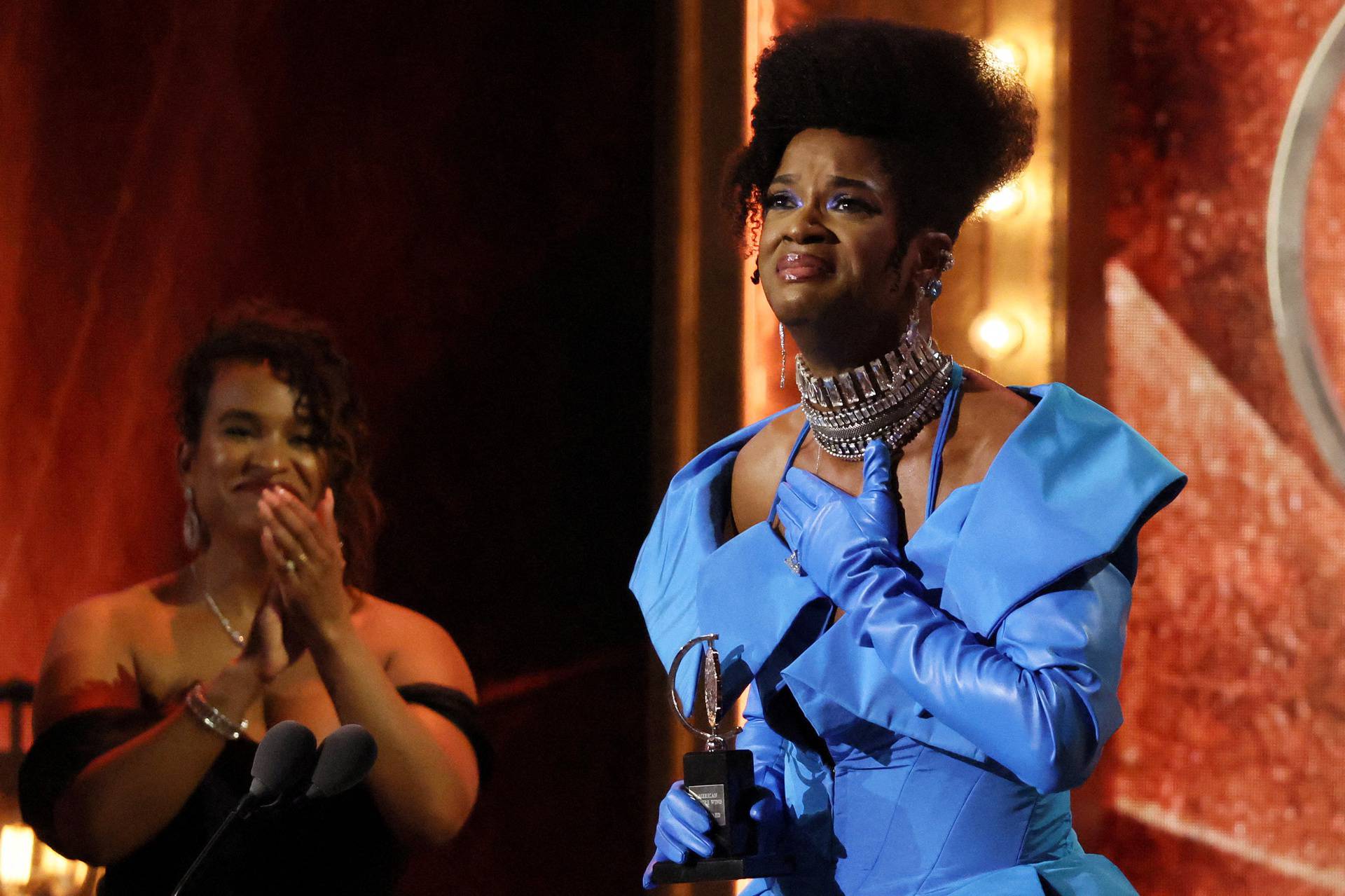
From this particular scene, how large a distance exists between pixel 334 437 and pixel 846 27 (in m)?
1.19

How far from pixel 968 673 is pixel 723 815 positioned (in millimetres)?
279

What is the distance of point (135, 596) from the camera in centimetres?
229

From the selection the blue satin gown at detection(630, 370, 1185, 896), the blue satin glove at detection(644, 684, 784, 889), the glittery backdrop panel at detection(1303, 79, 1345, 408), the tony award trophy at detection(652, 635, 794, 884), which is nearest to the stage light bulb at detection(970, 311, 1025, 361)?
the glittery backdrop panel at detection(1303, 79, 1345, 408)

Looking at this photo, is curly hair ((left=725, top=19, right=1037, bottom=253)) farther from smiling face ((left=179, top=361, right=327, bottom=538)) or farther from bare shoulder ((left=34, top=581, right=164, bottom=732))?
bare shoulder ((left=34, top=581, right=164, bottom=732))

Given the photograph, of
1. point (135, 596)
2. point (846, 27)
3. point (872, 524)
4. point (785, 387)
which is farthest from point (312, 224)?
point (872, 524)

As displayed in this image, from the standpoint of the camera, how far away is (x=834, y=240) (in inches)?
56.6

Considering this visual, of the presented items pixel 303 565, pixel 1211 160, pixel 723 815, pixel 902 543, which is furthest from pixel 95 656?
pixel 1211 160

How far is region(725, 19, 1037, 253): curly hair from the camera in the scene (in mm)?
1471

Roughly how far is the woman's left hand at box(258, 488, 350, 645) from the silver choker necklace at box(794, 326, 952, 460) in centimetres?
106

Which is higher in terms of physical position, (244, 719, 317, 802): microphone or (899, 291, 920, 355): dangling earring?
(899, 291, 920, 355): dangling earring

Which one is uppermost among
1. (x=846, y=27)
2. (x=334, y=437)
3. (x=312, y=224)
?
(x=846, y=27)

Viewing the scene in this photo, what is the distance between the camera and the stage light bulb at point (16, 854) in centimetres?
223

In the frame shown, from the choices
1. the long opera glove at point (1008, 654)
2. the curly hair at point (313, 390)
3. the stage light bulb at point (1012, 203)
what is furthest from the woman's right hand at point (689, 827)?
the stage light bulb at point (1012, 203)

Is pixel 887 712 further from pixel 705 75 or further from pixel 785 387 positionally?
pixel 705 75
